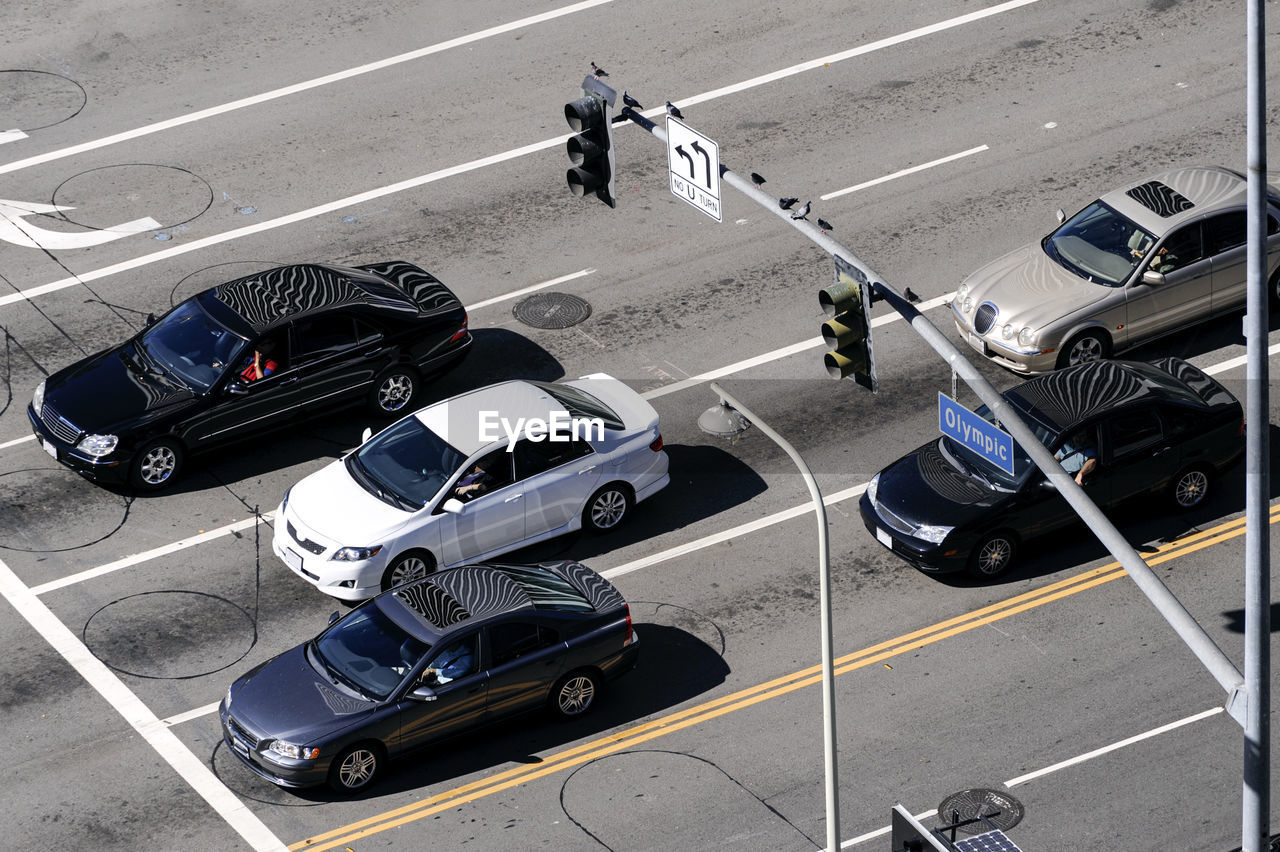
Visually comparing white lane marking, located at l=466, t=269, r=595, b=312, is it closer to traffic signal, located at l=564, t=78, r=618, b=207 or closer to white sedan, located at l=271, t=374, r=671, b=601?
white sedan, located at l=271, t=374, r=671, b=601

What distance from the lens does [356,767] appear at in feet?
56.1

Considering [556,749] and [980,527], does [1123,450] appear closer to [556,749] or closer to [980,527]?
[980,527]

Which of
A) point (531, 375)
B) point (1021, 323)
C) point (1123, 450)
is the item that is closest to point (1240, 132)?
point (1021, 323)

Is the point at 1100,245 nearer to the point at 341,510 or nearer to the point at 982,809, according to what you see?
the point at 982,809

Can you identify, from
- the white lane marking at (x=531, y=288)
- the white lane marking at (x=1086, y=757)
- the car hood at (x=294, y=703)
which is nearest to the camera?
the white lane marking at (x=1086, y=757)

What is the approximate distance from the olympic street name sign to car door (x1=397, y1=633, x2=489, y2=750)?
205 inches

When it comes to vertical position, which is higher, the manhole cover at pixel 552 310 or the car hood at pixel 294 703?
the manhole cover at pixel 552 310

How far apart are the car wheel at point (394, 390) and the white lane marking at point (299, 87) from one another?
316 inches

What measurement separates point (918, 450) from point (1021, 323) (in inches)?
119

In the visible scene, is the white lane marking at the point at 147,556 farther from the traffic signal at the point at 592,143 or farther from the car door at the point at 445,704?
the traffic signal at the point at 592,143

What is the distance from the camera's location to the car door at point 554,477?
19906mm

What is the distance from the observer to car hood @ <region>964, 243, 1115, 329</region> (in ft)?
74.5

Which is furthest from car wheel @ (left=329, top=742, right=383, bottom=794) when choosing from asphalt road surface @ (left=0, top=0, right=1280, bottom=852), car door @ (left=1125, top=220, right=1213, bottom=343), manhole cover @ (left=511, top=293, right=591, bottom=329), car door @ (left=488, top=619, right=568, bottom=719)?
car door @ (left=1125, top=220, right=1213, bottom=343)

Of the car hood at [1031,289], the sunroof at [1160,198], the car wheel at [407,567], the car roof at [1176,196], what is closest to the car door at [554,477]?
the car wheel at [407,567]
